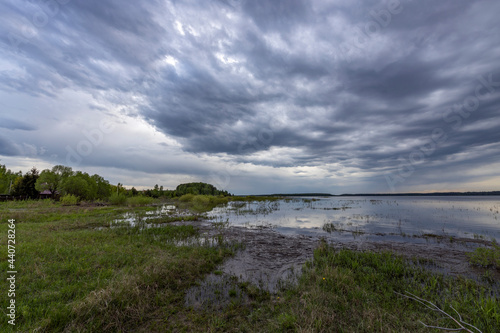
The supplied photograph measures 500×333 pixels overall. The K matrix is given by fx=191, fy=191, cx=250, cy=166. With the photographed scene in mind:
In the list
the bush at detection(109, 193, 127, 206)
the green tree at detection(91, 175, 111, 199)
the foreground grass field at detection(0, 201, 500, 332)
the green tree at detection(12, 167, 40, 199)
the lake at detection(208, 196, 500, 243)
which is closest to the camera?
the foreground grass field at detection(0, 201, 500, 332)

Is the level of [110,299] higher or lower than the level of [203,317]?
higher

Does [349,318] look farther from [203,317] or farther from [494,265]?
[494,265]

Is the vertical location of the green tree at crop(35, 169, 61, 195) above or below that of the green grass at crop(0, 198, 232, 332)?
above

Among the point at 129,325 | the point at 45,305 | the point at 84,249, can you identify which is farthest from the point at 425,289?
the point at 84,249

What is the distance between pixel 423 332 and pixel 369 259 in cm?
675

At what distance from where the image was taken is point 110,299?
6.09 m

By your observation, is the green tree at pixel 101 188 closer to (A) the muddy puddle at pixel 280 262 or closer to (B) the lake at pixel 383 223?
(B) the lake at pixel 383 223

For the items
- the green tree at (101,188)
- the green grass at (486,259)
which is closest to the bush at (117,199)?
the green tree at (101,188)

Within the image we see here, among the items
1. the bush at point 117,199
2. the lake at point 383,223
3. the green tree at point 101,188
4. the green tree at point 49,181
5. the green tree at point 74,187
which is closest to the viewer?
the lake at point 383,223

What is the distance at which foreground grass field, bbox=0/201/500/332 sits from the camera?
552 centimetres

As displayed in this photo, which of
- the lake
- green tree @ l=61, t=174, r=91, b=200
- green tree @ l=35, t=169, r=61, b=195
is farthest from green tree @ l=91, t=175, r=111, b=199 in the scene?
→ the lake

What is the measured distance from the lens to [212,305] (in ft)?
23.0

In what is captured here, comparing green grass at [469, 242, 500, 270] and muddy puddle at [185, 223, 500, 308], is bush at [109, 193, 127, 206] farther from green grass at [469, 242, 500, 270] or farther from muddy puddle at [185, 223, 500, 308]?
green grass at [469, 242, 500, 270]

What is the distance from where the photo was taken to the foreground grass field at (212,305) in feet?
18.1
